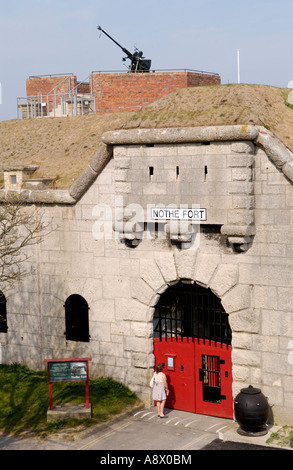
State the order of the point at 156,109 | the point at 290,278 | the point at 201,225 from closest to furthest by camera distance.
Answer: the point at 290,278 → the point at 201,225 → the point at 156,109

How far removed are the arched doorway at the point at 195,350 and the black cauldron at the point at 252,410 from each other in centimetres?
111

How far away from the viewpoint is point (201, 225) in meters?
16.6

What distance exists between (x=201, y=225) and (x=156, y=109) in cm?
332

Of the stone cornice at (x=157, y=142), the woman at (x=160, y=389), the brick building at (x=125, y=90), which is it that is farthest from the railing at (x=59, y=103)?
the woman at (x=160, y=389)

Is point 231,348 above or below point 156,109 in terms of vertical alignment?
below

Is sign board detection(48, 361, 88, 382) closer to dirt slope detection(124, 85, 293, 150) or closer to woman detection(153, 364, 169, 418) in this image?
woman detection(153, 364, 169, 418)

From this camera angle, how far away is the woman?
16797 mm

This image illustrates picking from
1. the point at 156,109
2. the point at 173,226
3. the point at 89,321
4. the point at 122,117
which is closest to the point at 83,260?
the point at 89,321

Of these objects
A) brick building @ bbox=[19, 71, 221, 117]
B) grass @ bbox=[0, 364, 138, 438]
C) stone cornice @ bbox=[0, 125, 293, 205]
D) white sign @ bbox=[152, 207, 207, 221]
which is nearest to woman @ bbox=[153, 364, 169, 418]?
grass @ bbox=[0, 364, 138, 438]

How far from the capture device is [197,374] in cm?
1712

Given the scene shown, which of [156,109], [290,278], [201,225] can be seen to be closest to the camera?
[290,278]

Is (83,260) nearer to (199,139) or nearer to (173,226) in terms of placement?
(173,226)

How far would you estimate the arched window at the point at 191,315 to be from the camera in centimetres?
1708

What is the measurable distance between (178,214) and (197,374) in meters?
3.79
